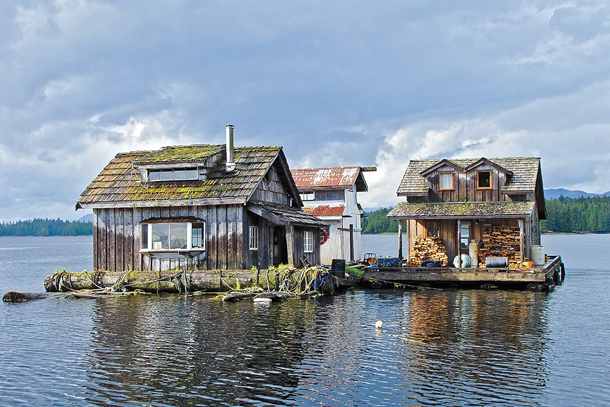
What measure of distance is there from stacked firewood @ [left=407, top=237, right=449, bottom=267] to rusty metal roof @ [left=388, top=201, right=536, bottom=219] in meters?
2.03

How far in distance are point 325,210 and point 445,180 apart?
912cm

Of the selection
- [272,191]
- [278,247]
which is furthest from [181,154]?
[278,247]

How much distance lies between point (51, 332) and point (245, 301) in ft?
30.8

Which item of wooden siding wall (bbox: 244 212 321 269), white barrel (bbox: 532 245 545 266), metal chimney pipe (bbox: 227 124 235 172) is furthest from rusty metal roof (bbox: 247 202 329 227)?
white barrel (bbox: 532 245 545 266)

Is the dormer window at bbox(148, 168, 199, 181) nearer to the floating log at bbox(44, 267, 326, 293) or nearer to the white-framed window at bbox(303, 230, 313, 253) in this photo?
the floating log at bbox(44, 267, 326, 293)

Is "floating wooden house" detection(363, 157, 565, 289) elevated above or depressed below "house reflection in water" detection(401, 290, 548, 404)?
above

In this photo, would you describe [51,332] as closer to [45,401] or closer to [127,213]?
[45,401]

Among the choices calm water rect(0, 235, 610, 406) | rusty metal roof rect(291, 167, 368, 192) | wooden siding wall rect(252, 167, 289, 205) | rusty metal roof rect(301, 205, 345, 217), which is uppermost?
rusty metal roof rect(291, 167, 368, 192)

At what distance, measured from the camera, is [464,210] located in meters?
39.3

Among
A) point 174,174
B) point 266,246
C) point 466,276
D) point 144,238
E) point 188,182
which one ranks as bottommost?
point 466,276

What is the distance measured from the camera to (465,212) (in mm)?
38906

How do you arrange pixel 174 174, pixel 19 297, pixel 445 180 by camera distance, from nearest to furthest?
1. pixel 19 297
2. pixel 174 174
3. pixel 445 180

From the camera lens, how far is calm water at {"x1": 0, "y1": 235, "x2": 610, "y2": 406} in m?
14.3

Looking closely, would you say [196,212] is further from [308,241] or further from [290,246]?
[308,241]
